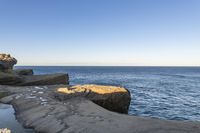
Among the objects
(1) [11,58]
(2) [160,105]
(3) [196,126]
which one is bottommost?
(2) [160,105]

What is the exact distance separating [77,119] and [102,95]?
7527mm

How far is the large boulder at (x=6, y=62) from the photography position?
1751 inches

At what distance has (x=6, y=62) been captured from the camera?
46.8m

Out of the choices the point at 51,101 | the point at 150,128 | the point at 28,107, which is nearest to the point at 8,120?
the point at 28,107

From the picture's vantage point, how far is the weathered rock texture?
14.9m

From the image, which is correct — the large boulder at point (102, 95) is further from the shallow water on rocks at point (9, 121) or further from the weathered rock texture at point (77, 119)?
the shallow water on rocks at point (9, 121)

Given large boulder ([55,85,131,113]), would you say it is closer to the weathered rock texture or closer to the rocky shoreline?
the rocky shoreline

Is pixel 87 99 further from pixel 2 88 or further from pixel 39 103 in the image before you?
pixel 2 88

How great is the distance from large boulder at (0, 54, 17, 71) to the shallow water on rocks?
21.2 meters

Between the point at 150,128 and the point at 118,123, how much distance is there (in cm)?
→ 223

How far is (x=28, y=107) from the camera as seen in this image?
22.7m

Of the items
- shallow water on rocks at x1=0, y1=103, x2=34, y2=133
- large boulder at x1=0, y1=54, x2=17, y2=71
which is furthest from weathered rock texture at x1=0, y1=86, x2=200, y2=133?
large boulder at x1=0, y1=54, x2=17, y2=71

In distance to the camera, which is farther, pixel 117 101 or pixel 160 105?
pixel 160 105

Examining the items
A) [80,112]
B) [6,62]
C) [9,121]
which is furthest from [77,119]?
[6,62]
